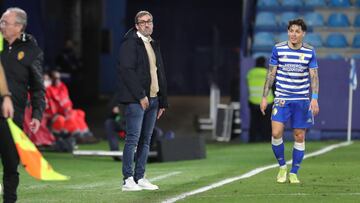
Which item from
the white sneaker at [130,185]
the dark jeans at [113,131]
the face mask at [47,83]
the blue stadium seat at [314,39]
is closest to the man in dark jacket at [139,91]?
the white sneaker at [130,185]

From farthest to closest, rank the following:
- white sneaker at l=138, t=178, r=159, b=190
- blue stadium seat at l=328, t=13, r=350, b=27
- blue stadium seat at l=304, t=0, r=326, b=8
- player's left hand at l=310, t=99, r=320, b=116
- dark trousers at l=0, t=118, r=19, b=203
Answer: blue stadium seat at l=304, t=0, r=326, b=8, blue stadium seat at l=328, t=13, r=350, b=27, player's left hand at l=310, t=99, r=320, b=116, white sneaker at l=138, t=178, r=159, b=190, dark trousers at l=0, t=118, r=19, b=203

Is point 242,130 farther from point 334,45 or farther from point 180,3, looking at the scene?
point 180,3

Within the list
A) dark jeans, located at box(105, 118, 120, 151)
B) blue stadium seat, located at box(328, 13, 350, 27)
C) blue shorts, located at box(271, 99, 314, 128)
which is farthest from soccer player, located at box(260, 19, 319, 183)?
blue stadium seat, located at box(328, 13, 350, 27)

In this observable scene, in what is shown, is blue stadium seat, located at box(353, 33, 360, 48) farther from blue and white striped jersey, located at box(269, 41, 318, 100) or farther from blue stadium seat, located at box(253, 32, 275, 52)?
blue and white striped jersey, located at box(269, 41, 318, 100)

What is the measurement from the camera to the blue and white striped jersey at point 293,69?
539 inches

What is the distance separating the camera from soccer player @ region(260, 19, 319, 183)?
13680 mm

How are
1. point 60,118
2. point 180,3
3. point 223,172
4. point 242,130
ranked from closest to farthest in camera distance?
point 223,172
point 60,118
point 242,130
point 180,3

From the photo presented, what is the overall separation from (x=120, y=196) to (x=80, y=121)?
1281cm

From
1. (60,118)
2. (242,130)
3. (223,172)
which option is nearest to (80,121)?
(60,118)

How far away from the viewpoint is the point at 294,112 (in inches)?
544

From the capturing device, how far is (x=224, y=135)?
89.6 ft

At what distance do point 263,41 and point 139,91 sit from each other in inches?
612

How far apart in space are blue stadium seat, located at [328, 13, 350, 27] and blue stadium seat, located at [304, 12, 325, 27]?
26cm

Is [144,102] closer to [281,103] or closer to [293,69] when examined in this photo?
[281,103]
